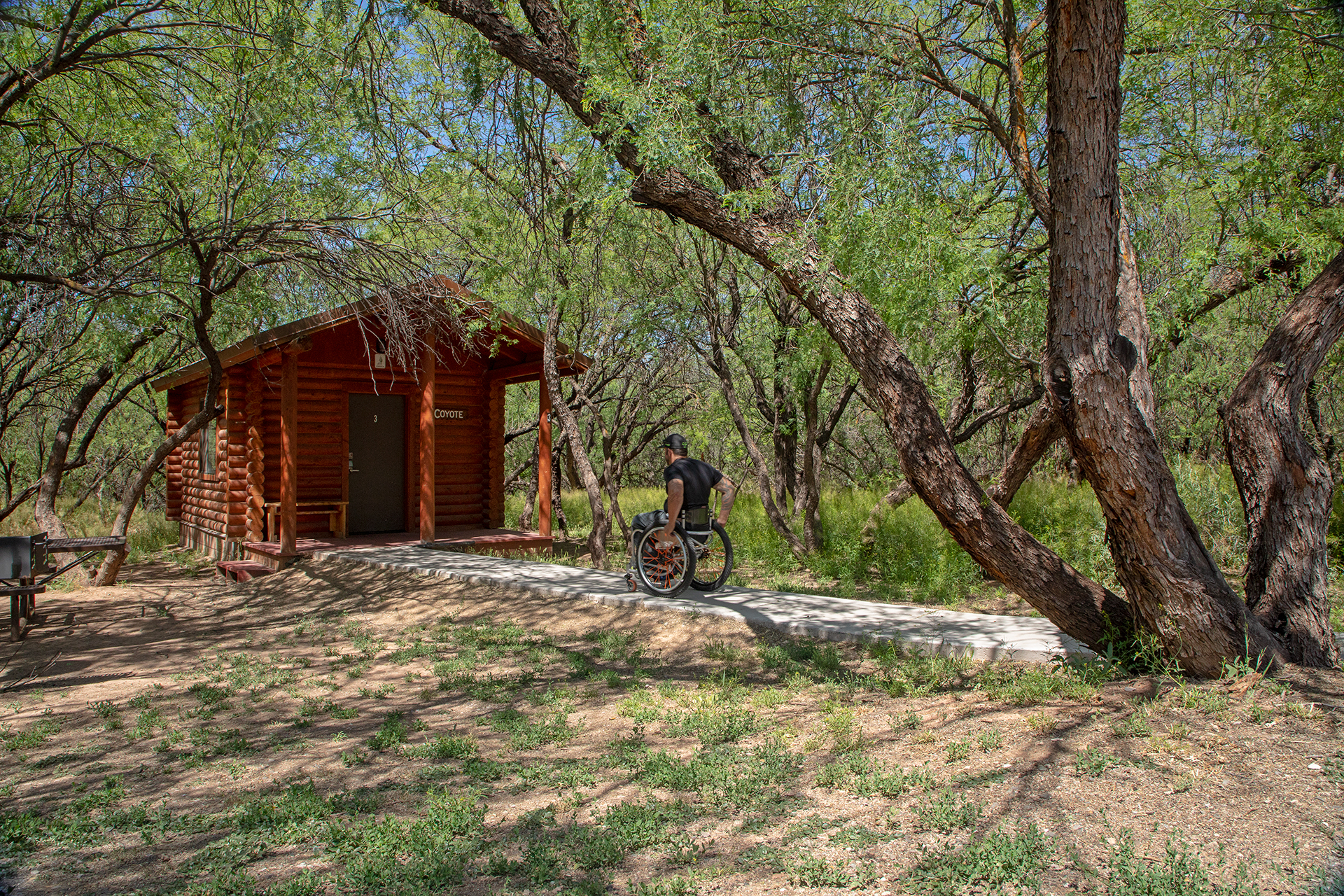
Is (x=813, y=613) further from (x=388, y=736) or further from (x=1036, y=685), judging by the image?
(x=388, y=736)

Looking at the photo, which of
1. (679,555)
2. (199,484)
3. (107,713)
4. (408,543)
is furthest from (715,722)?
(199,484)

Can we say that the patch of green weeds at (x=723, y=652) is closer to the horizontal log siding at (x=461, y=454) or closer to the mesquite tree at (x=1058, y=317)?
the mesquite tree at (x=1058, y=317)

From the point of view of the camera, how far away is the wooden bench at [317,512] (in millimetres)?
13336

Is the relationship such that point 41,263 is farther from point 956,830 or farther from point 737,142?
point 956,830

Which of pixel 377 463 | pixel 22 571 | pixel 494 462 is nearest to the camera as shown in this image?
pixel 22 571

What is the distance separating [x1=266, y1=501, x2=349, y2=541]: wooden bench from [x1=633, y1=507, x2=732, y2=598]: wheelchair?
6686 millimetres

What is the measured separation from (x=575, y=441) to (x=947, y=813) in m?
10.2

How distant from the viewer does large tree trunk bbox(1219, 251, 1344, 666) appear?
5.16 meters

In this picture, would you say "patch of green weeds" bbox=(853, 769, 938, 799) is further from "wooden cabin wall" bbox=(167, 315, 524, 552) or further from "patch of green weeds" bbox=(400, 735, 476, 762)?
"wooden cabin wall" bbox=(167, 315, 524, 552)

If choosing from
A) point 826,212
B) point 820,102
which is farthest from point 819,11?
point 826,212

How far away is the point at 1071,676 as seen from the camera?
537 cm

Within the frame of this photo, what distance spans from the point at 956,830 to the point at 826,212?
5.28m

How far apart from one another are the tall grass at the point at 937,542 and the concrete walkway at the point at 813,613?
190cm

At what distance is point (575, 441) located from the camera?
43.8 feet
